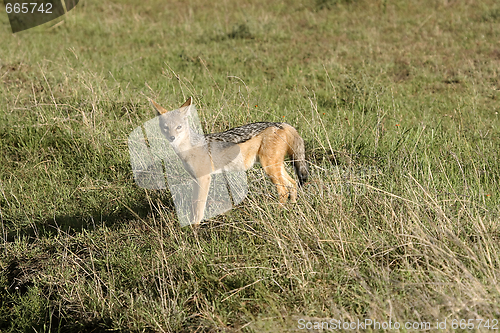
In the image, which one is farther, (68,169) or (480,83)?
(480,83)

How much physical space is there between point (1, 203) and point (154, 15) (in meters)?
9.52

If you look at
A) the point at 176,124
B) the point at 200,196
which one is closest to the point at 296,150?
the point at 200,196

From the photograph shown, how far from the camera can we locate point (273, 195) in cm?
488

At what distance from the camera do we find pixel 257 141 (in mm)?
5484

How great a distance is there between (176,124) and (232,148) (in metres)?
0.71

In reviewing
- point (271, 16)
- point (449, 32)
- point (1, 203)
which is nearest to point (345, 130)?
point (1, 203)

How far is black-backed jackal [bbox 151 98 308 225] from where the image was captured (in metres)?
5.44

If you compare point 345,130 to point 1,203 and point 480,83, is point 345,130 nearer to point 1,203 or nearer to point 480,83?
point 480,83

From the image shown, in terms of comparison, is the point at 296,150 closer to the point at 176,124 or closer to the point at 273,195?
the point at 273,195

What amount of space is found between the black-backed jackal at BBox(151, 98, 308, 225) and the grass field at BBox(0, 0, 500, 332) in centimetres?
25

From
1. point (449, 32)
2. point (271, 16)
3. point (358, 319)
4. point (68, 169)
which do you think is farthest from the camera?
point (271, 16)

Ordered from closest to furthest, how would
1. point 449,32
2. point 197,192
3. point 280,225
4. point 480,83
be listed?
1. point 280,225
2. point 197,192
3. point 480,83
4. point 449,32

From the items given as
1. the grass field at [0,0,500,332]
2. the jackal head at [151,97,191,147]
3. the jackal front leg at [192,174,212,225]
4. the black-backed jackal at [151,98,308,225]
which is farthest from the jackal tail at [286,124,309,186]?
the jackal head at [151,97,191,147]

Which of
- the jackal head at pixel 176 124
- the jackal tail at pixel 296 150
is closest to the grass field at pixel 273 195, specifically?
the jackal tail at pixel 296 150
